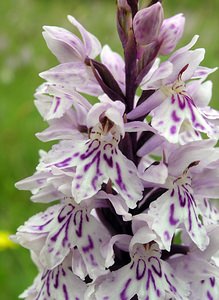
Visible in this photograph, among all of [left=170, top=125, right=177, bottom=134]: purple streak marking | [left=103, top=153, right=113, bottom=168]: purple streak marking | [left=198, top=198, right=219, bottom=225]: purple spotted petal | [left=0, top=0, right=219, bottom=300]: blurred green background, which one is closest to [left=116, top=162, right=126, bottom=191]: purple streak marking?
[left=103, top=153, right=113, bottom=168]: purple streak marking

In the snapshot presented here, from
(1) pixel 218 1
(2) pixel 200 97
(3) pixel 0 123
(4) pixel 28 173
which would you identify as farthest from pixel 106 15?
(2) pixel 200 97

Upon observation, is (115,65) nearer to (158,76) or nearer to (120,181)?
(158,76)

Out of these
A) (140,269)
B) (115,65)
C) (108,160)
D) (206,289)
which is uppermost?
(115,65)

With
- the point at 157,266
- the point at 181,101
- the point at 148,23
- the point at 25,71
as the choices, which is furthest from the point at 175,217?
the point at 25,71

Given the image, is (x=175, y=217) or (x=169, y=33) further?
(x=169, y=33)

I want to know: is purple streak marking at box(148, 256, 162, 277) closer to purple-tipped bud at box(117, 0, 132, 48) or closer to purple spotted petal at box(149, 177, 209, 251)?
purple spotted petal at box(149, 177, 209, 251)

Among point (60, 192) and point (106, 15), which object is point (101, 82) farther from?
point (106, 15)
